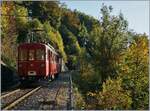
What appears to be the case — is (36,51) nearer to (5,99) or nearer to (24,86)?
(24,86)

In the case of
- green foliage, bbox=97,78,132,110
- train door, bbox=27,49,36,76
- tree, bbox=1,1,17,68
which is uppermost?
tree, bbox=1,1,17,68

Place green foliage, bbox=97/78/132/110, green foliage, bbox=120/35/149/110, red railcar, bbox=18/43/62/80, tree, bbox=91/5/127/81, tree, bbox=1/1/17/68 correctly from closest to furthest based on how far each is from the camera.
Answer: red railcar, bbox=18/43/62/80 → green foliage, bbox=97/78/132/110 → tree, bbox=1/1/17/68 → green foliage, bbox=120/35/149/110 → tree, bbox=91/5/127/81

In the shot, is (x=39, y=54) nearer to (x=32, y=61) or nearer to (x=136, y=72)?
(x=32, y=61)

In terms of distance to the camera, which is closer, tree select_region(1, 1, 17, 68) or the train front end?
the train front end

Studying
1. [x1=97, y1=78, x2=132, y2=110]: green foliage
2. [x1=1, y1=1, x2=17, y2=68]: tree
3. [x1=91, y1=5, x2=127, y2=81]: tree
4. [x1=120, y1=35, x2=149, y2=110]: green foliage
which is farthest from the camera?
[x1=91, y1=5, x2=127, y2=81]: tree

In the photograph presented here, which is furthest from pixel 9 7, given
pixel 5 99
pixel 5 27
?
pixel 5 99

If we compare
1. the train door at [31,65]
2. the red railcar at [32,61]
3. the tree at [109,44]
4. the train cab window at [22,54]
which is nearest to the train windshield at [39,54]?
the red railcar at [32,61]

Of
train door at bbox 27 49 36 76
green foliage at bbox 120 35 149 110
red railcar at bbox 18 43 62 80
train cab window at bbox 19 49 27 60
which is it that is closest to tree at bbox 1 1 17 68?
train cab window at bbox 19 49 27 60

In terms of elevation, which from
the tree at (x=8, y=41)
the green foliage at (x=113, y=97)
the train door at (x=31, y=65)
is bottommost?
the green foliage at (x=113, y=97)

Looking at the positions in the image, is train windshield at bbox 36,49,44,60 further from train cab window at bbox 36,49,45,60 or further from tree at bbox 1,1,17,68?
tree at bbox 1,1,17,68

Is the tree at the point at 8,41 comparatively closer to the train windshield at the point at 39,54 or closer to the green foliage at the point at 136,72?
the train windshield at the point at 39,54

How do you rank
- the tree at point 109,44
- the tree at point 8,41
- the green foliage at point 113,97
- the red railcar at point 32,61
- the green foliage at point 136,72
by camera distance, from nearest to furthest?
the red railcar at point 32,61, the green foliage at point 113,97, the tree at point 8,41, the green foliage at point 136,72, the tree at point 109,44

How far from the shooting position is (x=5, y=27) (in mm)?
44188

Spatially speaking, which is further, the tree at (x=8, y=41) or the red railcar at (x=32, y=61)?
the tree at (x=8, y=41)
